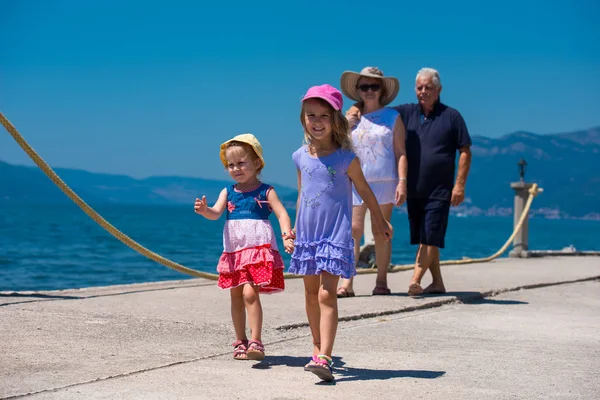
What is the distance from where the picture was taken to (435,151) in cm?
832

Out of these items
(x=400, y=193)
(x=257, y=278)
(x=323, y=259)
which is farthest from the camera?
(x=400, y=193)

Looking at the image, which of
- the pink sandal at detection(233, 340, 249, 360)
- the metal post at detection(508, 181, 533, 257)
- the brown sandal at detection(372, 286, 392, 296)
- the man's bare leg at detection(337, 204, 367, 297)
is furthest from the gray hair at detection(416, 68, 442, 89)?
the metal post at detection(508, 181, 533, 257)

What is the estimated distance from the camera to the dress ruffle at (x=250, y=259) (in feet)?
17.6

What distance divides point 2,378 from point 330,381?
5.11 ft

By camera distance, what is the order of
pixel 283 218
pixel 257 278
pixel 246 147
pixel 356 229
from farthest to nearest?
pixel 356 229 → pixel 246 147 → pixel 257 278 → pixel 283 218

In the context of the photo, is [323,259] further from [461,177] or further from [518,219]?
[518,219]

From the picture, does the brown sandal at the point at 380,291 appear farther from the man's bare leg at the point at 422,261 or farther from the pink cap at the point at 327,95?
the pink cap at the point at 327,95

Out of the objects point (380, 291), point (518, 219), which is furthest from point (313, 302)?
point (518, 219)

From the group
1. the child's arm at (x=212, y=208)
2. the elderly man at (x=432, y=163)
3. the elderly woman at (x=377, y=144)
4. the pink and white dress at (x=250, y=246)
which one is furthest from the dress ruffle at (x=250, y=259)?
the elderly man at (x=432, y=163)

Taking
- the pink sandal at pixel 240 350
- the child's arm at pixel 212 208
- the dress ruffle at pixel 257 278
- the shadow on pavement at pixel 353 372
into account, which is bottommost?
the shadow on pavement at pixel 353 372

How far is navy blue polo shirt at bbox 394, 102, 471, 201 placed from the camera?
8320mm

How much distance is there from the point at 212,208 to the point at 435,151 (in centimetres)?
340

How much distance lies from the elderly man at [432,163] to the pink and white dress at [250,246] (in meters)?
3.12

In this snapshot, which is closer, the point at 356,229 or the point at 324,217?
the point at 324,217
